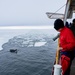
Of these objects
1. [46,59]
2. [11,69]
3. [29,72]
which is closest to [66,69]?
[29,72]

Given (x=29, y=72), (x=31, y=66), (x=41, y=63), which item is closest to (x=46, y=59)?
(x=41, y=63)

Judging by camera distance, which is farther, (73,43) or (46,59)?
(46,59)

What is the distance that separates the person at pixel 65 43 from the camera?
2256 millimetres

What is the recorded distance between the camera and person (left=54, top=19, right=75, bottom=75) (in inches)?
88.8

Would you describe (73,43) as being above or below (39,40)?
above

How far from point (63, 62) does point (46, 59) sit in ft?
40.1

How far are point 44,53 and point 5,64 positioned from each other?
468cm

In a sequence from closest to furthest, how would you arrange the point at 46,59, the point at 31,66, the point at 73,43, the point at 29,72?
the point at 73,43
the point at 29,72
the point at 31,66
the point at 46,59

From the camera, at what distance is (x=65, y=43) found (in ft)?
7.62

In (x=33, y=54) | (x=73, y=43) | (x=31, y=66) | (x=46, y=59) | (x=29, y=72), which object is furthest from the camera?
(x=33, y=54)

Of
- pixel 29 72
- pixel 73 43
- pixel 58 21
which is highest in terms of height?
pixel 58 21

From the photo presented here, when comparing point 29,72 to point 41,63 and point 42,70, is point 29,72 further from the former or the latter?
point 41,63

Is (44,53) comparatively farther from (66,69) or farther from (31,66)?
(66,69)

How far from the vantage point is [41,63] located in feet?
44.7
